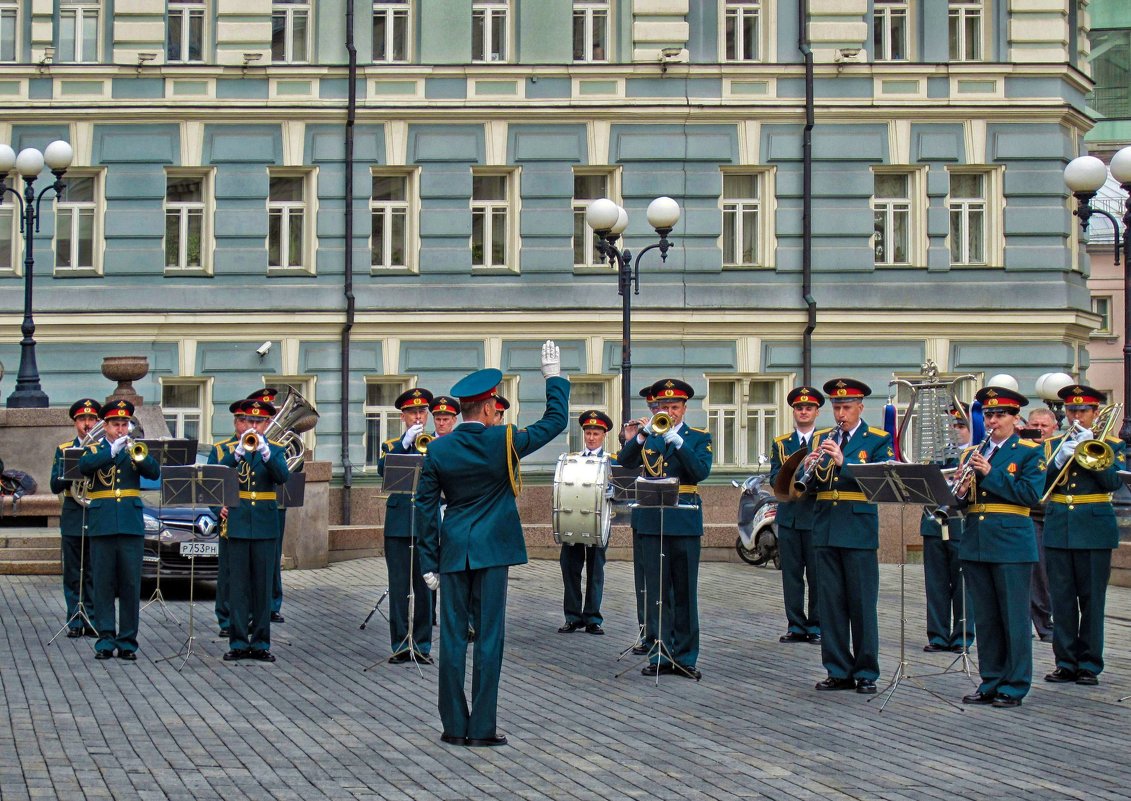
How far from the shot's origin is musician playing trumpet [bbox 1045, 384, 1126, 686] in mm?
13625

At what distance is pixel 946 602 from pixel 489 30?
17.9 metres

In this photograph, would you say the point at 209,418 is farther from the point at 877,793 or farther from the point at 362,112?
the point at 877,793

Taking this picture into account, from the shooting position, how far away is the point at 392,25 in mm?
31469

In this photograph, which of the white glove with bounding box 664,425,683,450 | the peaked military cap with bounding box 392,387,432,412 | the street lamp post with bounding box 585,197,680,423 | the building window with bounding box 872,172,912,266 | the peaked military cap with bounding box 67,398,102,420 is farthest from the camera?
the building window with bounding box 872,172,912,266

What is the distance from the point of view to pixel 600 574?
56.5 feet

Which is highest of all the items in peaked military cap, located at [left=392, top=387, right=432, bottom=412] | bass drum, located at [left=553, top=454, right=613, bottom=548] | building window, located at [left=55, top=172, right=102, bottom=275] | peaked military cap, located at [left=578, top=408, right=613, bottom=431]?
building window, located at [left=55, top=172, right=102, bottom=275]

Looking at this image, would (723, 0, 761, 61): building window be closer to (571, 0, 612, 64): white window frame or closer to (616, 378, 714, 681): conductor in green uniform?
(571, 0, 612, 64): white window frame

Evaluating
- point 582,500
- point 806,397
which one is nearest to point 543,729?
point 582,500

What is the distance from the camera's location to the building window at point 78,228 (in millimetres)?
31281

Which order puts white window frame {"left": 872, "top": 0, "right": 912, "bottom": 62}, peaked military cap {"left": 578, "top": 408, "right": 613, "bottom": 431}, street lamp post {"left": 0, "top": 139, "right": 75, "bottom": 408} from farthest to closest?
white window frame {"left": 872, "top": 0, "right": 912, "bottom": 62}
street lamp post {"left": 0, "top": 139, "right": 75, "bottom": 408}
peaked military cap {"left": 578, "top": 408, "right": 613, "bottom": 431}

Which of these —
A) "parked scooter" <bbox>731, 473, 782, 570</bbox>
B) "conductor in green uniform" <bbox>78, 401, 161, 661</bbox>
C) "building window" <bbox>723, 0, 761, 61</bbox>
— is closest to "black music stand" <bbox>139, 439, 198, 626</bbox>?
"conductor in green uniform" <bbox>78, 401, 161, 661</bbox>

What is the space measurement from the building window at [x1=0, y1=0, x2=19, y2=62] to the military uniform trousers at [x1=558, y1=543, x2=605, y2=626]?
59.1ft

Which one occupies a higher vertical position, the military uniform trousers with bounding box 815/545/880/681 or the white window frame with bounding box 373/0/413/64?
the white window frame with bounding box 373/0/413/64

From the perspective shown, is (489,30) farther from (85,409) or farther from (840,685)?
(840,685)
